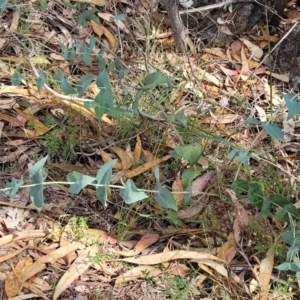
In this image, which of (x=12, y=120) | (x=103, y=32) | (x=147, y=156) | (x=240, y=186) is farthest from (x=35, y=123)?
(x=240, y=186)

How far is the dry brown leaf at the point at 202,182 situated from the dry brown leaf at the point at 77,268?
Result: 360 mm

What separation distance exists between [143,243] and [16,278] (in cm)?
38

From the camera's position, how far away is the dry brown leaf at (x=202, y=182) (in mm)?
1834

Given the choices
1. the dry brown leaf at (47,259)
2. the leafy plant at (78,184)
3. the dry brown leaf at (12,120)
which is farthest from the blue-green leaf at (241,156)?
the dry brown leaf at (12,120)

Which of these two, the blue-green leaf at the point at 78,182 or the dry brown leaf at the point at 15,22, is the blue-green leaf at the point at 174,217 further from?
the dry brown leaf at the point at 15,22

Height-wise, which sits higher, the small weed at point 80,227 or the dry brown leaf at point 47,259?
the small weed at point 80,227

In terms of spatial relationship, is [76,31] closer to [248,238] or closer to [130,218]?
[130,218]

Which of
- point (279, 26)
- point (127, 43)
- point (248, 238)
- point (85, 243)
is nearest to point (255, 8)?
point (279, 26)

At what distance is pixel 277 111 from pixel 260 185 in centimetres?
51

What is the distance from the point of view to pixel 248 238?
1757 millimetres

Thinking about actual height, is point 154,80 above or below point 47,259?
above

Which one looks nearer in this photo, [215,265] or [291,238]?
[291,238]

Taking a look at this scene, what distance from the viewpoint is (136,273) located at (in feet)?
5.49

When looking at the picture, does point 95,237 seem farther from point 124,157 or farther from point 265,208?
point 265,208
